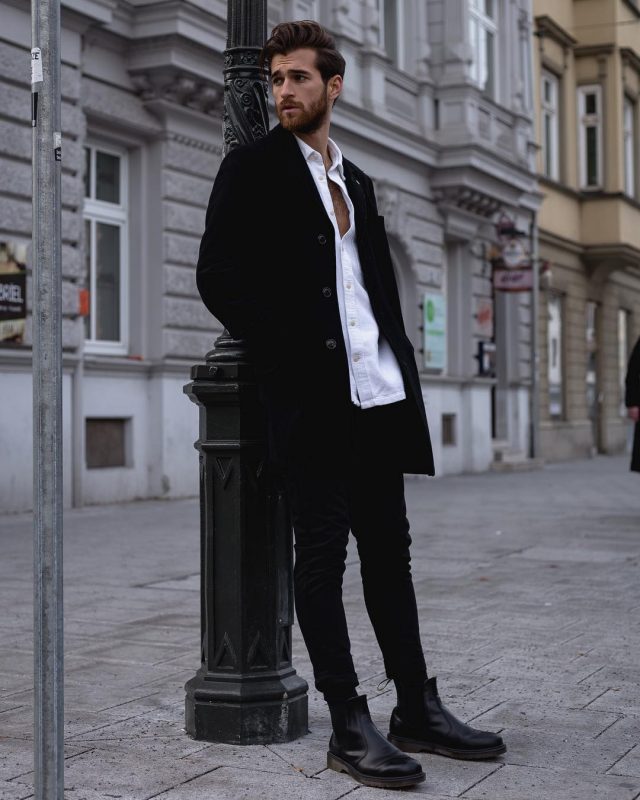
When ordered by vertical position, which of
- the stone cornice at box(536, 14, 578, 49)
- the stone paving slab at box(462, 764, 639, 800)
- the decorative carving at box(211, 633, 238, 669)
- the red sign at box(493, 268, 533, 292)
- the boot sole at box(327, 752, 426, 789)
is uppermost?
the stone cornice at box(536, 14, 578, 49)

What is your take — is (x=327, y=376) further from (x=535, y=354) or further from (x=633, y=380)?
(x=535, y=354)

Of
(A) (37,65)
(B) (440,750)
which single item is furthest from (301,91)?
(B) (440,750)

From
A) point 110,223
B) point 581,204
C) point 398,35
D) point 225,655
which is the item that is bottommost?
point 225,655

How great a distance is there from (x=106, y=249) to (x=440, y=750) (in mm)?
10872

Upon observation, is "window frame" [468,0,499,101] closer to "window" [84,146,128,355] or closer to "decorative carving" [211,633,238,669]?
"window" [84,146,128,355]

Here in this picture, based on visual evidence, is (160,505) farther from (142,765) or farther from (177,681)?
(142,765)

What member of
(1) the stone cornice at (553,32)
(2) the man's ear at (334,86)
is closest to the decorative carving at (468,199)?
(1) the stone cornice at (553,32)

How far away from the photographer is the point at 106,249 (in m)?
13.9

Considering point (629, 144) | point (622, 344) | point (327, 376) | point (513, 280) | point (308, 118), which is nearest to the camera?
point (327, 376)

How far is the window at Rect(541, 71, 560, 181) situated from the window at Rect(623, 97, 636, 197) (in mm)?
3022

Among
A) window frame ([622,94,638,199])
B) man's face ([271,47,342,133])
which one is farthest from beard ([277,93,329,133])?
window frame ([622,94,638,199])

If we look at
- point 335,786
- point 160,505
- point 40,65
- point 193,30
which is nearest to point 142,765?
point 335,786

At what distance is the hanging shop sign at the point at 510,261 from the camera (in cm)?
2127

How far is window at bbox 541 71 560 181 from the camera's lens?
25.8 metres
